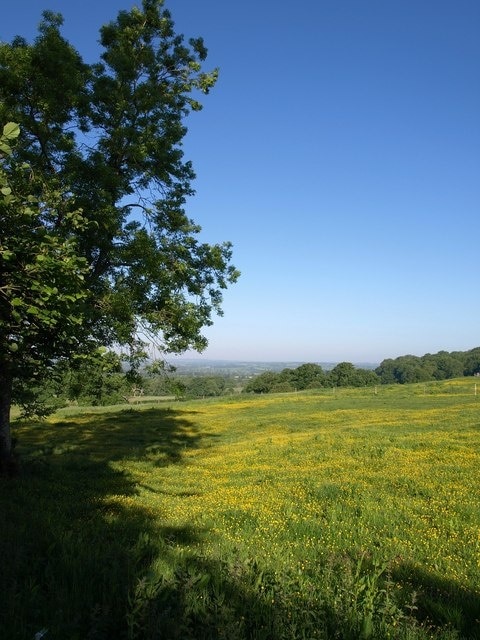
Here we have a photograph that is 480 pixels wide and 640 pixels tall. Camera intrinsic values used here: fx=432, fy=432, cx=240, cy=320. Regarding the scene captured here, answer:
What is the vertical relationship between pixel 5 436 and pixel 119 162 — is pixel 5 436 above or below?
below

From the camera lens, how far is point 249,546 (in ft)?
22.2

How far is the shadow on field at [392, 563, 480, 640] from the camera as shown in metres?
4.57

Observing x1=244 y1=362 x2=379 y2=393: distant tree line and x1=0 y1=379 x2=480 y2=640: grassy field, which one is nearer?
x1=0 y1=379 x2=480 y2=640: grassy field

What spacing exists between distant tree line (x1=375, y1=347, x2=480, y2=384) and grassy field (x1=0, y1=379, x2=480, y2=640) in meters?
140

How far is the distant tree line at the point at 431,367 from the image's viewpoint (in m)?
145

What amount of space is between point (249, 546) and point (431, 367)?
6398 inches

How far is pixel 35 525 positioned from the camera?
705 centimetres

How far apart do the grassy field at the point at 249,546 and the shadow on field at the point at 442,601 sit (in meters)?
0.02

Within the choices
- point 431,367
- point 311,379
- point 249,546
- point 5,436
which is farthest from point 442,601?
point 431,367

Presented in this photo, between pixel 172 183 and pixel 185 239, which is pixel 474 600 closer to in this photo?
pixel 185 239

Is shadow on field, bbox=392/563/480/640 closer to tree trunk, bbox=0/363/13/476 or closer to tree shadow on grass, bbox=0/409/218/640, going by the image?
tree shadow on grass, bbox=0/409/218/640

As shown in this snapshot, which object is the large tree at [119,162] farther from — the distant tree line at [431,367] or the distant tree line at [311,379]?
the distant tree line at [431,367]

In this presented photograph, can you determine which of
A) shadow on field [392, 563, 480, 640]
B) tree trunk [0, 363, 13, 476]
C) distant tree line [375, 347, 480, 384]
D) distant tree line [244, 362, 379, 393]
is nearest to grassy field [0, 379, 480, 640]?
shadow on field [392, 563, 480, 640]

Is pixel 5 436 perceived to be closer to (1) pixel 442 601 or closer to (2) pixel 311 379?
(1) pixel 442 601
